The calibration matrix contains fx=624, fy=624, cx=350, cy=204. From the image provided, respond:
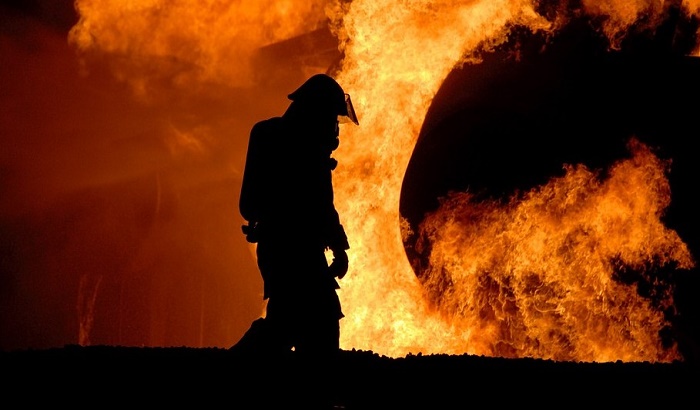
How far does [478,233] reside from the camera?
7145mm

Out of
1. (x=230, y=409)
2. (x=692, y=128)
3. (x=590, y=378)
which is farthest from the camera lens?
(x=692, y=128)

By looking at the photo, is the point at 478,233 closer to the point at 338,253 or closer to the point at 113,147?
the point at 338,253

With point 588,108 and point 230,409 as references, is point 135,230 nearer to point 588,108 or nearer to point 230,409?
point 588,108

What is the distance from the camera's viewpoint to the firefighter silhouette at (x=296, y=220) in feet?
11.6

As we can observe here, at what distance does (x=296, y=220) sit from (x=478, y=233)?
154 inches

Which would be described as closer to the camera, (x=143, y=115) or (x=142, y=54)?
(x=142, y=54)

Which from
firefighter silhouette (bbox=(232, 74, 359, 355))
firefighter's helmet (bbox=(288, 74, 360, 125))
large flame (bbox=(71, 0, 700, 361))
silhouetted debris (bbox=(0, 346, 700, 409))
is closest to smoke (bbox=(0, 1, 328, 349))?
large flame (bbox=(71, 0, 700, 361))

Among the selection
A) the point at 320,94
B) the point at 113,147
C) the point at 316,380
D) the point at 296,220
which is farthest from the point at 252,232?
the point at 113,147

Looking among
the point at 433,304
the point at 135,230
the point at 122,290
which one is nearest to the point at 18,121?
the point at 135,230

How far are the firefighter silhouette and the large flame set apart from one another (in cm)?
367

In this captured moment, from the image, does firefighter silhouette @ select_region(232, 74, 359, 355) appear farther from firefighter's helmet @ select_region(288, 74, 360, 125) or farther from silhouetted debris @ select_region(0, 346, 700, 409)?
silhouetted debris @ select_region(0, 346, 700, 409)

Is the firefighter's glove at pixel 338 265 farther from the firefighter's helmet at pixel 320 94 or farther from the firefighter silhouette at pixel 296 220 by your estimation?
the firefighter's helmet at pixel 320 94

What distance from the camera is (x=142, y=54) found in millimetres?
10742

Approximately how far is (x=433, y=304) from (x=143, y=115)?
6942mm
